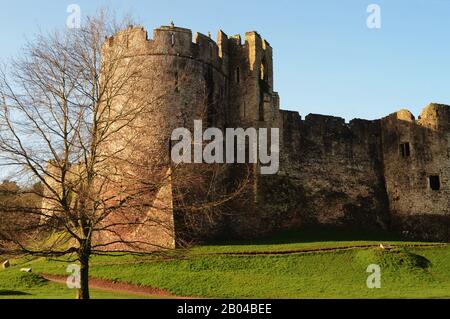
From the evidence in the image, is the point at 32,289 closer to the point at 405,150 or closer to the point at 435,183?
the point at 405,150

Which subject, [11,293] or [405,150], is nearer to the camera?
[11,293]

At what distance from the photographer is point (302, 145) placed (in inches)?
1315

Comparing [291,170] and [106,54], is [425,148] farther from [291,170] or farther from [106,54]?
[106,54]

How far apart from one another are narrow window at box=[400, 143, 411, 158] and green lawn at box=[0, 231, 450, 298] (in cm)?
792

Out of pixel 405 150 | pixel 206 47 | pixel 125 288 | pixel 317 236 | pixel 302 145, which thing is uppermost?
pixel 206 47

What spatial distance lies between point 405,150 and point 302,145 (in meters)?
6.76

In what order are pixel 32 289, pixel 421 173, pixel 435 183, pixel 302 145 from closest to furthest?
pixel 32 289 < pixel 302 145 < pixel 435 183 < pixel 421 173

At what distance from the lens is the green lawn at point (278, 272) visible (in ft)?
68.3

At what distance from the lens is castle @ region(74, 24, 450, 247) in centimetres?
2852

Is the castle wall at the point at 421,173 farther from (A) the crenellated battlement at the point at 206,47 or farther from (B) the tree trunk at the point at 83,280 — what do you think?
(B) the tree trunk at the point at 83,280

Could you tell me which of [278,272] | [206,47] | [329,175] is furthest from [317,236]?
[206,47]

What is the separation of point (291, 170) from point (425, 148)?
8.69m

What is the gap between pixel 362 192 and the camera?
34.3 metres
